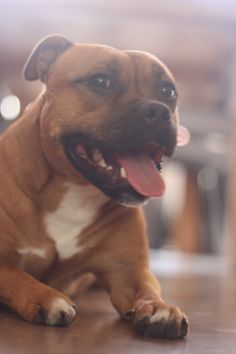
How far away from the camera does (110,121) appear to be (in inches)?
59.4

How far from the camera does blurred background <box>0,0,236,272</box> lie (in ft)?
11.3

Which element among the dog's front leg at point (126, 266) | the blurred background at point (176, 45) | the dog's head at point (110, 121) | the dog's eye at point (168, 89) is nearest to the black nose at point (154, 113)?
the dog's head at point (110, 121)

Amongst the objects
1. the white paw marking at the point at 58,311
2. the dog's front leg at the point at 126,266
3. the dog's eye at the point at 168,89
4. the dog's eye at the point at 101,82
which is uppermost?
the dog's eye at the point at 101,82

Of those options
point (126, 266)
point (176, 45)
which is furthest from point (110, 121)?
point (176, 45)

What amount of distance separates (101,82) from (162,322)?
24.7 inches

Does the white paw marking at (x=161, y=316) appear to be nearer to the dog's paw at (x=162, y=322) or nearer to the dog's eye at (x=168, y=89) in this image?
the dog's paw at (x=162, y=322)

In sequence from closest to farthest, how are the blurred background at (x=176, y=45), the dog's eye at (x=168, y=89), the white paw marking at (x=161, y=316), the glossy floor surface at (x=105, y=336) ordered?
the glossy floor surface at (x=105, y=336)
the white paw marking at (x=161, y=316)
the dog's eye at (x=168, y=89)
the blurred background at (x=176, y=45)

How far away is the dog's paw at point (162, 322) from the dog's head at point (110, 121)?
1.04ft

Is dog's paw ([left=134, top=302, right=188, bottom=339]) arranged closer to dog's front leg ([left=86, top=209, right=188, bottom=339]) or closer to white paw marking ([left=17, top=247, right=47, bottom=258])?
dog's front leg ([left=86, top=209, right=188, bottom=339])

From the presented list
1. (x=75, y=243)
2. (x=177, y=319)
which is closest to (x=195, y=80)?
(x=75, y=243)

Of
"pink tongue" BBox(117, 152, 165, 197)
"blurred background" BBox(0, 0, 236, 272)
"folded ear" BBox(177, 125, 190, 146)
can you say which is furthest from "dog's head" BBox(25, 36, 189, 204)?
"blurred background" BBox(0, 0, 236, 272)

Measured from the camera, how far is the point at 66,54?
1.69 metres

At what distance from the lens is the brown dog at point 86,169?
59.6 inches

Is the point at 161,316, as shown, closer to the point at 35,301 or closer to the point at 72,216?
the point at 35,301
